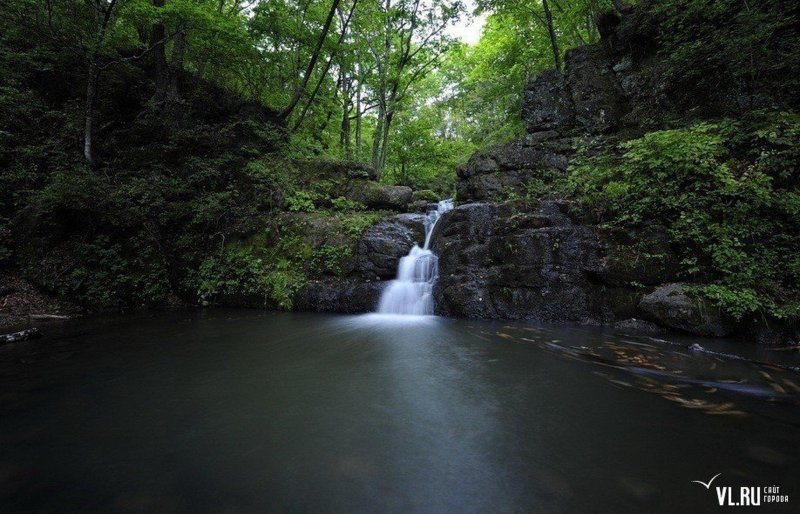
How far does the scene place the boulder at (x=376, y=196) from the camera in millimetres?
10586

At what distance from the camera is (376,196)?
1061 centimetres

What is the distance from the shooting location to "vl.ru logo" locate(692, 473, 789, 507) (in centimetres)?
171

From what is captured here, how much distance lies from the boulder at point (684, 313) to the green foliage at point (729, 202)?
21 cm

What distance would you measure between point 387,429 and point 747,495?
207cm

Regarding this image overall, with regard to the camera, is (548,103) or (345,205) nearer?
(345,205)

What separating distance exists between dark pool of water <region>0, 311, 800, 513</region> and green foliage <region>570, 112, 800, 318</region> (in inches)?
60.7

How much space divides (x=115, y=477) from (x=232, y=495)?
76 centimetres

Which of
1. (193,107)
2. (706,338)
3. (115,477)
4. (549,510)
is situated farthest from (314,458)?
(193,107)

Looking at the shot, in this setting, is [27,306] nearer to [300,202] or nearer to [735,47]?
[300,202]

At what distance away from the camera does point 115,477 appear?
192 centimetres

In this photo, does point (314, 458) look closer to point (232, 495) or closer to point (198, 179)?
point (232, 495)

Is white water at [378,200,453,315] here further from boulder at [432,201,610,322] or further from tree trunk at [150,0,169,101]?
tree trunk at [150,0,169,101]

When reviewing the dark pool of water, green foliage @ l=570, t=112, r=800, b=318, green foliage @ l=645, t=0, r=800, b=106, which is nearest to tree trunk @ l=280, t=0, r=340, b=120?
green foliage @ l=645, t=0, r=800, b=106

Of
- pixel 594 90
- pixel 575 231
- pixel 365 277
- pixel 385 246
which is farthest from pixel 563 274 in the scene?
pixel 594 90
